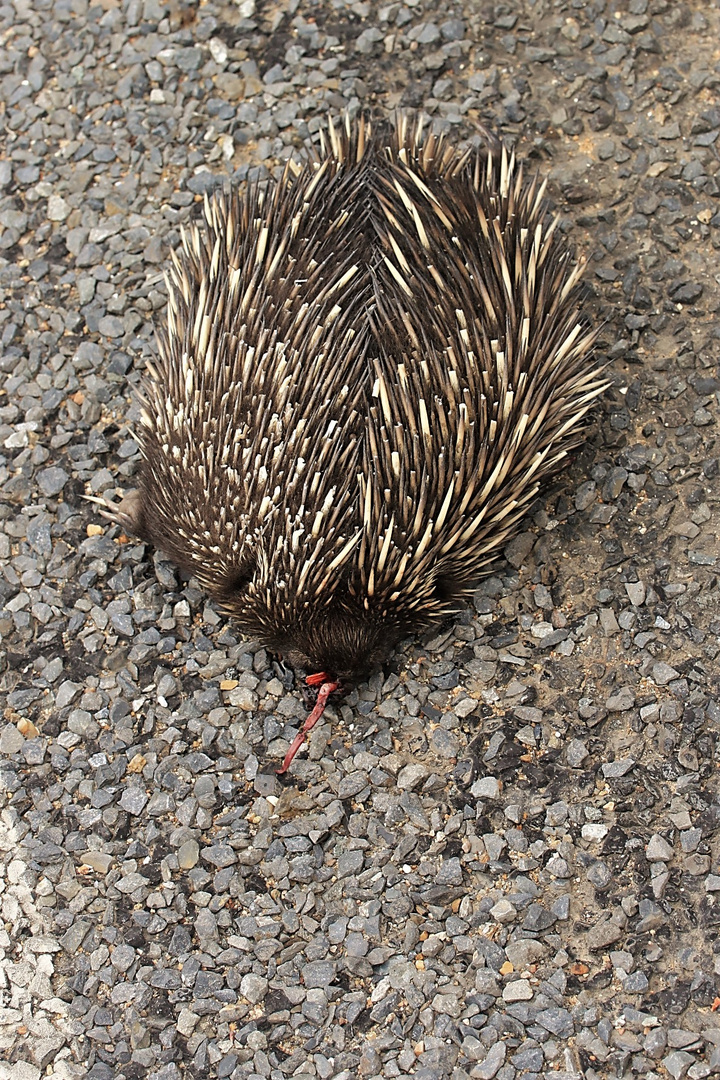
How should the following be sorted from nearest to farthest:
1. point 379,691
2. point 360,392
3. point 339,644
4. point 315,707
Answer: point 360,392 < point 339,644 < point 315,707 < point 379,691

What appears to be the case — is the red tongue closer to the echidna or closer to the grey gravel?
the echidna

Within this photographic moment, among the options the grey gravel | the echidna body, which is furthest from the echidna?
the grey gravel

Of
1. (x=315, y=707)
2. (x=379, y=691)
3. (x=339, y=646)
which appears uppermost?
(x=339, y=646)

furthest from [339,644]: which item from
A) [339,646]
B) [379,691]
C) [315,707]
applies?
[379,691]

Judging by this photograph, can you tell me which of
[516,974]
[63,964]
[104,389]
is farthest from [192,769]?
[104,389]

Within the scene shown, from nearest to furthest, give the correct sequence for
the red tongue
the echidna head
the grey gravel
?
the grey gravel, the echidna head, the red tongue

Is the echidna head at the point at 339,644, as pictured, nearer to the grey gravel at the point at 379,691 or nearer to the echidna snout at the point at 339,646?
the echidna snout at the point at 339,646

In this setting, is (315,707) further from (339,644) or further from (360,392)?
(360,392)

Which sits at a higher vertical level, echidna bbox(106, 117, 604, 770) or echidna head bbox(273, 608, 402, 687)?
echidna bbox(106, 117, 604, 770)
